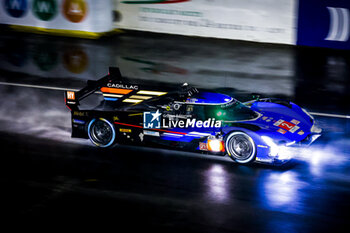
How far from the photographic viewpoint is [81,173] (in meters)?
10.8

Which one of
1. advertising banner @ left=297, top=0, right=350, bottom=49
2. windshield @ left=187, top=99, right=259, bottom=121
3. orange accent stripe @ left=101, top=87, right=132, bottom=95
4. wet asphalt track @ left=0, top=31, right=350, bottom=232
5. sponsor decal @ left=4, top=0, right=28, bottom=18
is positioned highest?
sponsor decal @ left=4, top=0, right=28, bottom=18

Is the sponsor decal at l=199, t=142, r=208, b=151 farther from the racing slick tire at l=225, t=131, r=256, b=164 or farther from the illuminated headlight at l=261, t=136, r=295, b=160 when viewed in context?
the illuminated headlight at l=261, t=136, r=295, b=160

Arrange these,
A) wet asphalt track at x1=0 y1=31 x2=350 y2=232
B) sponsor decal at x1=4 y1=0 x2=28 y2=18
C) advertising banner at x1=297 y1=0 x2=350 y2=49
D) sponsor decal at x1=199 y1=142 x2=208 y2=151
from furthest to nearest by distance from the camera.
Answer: sponsor decal at x1=4 y1=0 x2=28 y2=18 < advertising banner at x1=297 y1=0 x2=350 y2=49 < sponsor decal at x1=199 y1=142 x2=208 y2=151 < wet asphalt track at x1=0 y1=31 x2=350 y2=232

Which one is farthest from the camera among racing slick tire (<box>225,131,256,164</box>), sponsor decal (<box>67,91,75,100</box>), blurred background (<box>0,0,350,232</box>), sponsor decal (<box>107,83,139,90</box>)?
sponsor decal (<box>107,83,139,90</box>)

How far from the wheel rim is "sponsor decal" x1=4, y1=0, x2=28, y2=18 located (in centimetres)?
1421

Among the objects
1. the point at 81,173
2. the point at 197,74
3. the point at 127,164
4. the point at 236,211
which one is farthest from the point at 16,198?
the point at 197,74

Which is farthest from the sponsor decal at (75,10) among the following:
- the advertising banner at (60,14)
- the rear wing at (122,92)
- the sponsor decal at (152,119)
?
the sponsor decal at (152,119)

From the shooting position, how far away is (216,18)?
65.6ft

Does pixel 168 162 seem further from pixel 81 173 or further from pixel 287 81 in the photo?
pixel 287 81

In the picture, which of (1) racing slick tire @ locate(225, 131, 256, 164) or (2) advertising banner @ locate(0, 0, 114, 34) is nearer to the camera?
(1) racing slick tire @ locate(225, 131, 256, 164)

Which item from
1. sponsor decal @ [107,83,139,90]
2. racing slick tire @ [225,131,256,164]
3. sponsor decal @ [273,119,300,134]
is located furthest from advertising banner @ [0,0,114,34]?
sponsor decal @ [273,119,300,134]

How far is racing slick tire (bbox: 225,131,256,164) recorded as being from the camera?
1059 centimetres

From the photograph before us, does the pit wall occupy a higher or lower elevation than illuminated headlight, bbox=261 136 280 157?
higher

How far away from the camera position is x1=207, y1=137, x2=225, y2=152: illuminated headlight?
1091 centimetres
